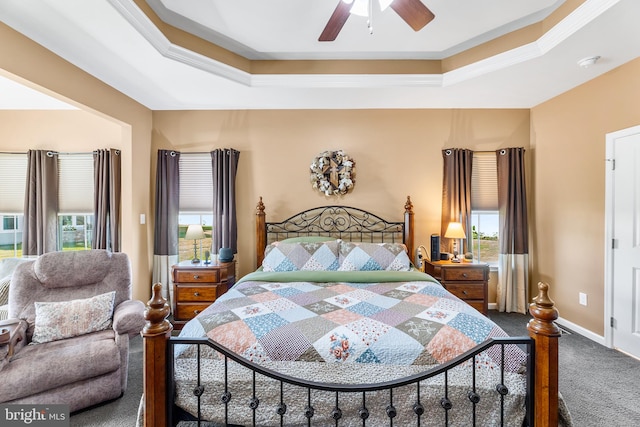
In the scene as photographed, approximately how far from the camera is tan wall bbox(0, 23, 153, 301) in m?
2.79

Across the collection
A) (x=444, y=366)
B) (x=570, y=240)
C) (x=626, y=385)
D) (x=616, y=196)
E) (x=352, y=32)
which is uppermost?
(x=352, y=32)

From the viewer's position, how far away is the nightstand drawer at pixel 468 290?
132 inches

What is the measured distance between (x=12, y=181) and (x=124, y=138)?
1.81 metres

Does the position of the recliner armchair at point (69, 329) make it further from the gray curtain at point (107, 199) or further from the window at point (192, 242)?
the window at point (192, 242)

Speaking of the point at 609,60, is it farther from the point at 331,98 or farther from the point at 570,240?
the point at 331,98

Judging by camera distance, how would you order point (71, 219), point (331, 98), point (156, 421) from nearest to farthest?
point (156, 421)
point (331, 98)
point (71, 219)

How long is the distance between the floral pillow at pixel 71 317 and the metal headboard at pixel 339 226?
1.94 m

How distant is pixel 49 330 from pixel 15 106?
3474 millimetres

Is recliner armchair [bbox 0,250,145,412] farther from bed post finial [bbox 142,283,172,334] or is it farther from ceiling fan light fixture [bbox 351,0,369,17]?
ceiling fan light fixture [bbox 351,0,369,17]

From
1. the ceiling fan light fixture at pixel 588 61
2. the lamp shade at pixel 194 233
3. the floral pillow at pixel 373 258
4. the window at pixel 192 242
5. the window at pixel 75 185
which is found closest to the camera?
the ceiling fan light fixture at pixel 588 61

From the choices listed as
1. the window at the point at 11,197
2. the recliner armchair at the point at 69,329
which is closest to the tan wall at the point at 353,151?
the window at the point at 11,197

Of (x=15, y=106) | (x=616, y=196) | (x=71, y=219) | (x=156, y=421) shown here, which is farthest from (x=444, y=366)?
(x=15, y=106)

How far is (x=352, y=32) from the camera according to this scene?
2686 mm

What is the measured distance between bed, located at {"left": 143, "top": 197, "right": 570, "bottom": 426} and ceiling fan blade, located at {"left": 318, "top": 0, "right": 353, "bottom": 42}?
6.40ft
